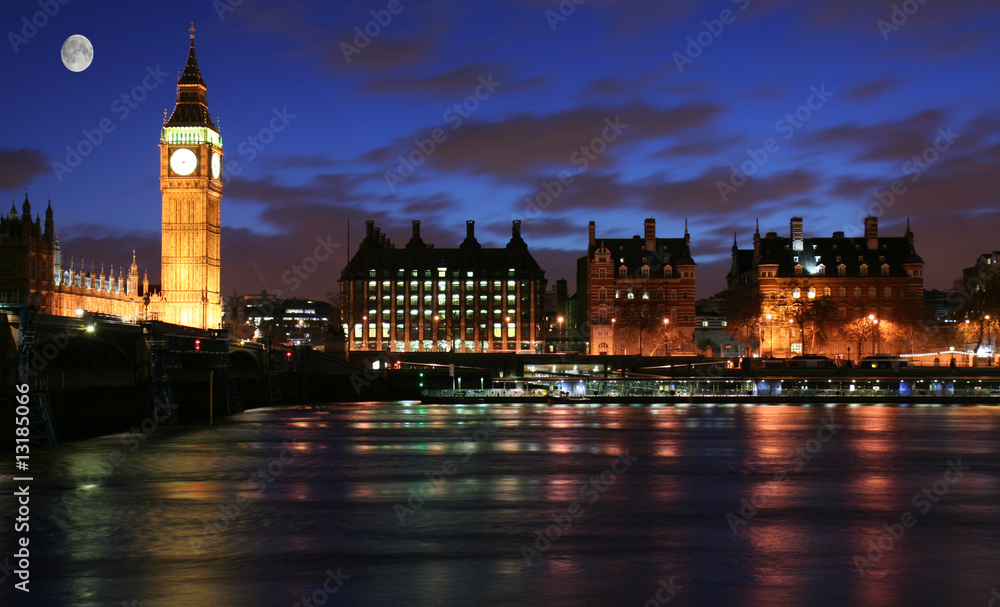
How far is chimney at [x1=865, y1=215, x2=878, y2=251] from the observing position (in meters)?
144

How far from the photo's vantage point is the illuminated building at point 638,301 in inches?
5659

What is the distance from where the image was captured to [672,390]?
107 meters

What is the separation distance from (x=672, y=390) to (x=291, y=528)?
79411 millimetres

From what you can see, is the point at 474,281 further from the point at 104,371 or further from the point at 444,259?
the point at 104,371

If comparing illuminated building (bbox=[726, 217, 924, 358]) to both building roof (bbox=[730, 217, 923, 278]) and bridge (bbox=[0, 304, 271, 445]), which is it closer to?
building roof (bbox=[730, 217, 923, 278])

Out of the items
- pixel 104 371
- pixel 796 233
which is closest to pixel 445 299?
pixel 796 233

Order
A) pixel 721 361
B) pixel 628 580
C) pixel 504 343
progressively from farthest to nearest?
pixel 504 343
pixel 721 361
pixel 628 580

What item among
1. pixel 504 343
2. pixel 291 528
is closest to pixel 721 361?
pixel 504 343

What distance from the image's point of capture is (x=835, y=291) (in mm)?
142500

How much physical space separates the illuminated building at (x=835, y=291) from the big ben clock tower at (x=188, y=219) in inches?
3085

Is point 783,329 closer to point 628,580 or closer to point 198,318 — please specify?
point 198,318

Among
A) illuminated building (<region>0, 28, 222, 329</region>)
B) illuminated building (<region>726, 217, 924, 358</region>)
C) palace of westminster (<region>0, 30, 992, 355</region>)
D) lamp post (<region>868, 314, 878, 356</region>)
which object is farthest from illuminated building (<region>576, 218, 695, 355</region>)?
illuminated building (<region>0, 28, 222, 329</region>)

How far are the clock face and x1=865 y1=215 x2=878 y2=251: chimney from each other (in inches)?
3850

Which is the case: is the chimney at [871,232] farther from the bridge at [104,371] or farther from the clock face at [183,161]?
the clock face at [183,161]
